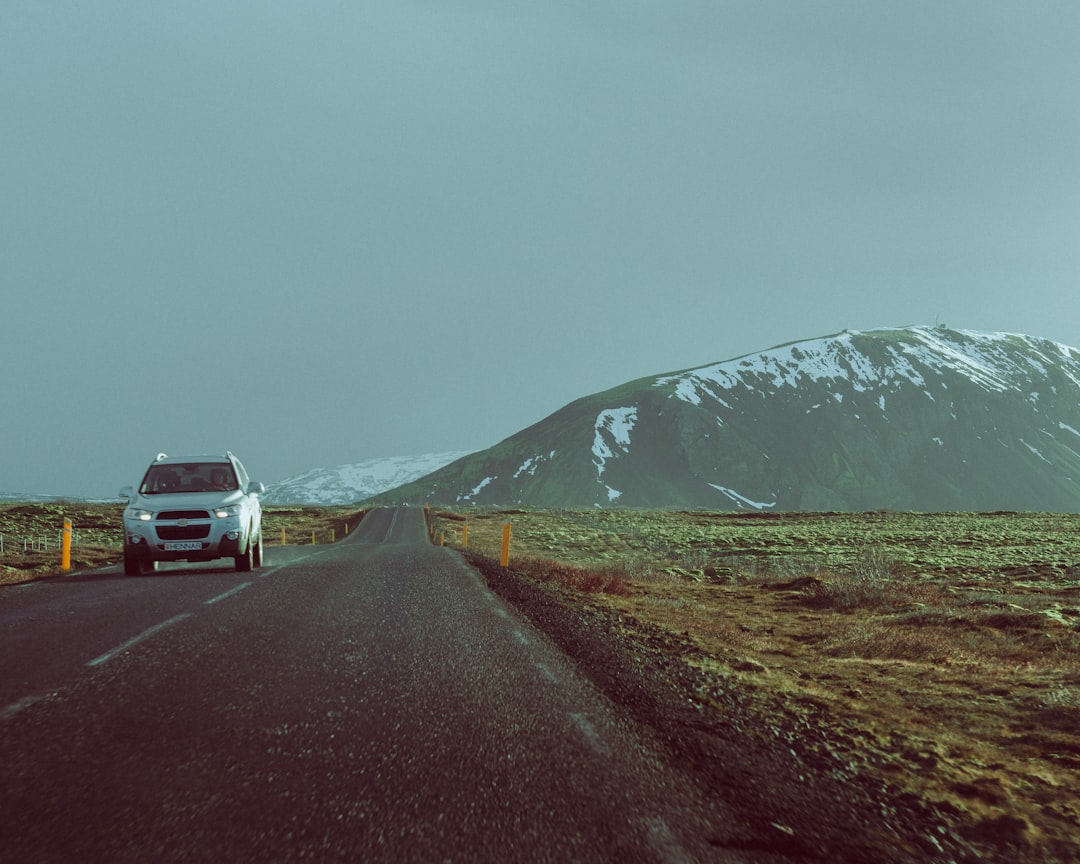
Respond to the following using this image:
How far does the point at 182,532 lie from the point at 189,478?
150 cm

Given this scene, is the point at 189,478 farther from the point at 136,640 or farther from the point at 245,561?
the point at 136,640

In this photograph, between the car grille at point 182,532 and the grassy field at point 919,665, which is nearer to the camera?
the grassy field at point 919,665

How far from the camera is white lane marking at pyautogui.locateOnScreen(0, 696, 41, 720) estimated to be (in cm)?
493

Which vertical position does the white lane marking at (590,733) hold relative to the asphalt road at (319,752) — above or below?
below

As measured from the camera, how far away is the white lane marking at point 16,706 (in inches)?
194

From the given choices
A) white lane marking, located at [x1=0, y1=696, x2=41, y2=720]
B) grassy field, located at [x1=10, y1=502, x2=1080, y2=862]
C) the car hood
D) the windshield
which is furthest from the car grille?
white lane marking, located at [x1=0, y1=696, x2=41, y2=720]

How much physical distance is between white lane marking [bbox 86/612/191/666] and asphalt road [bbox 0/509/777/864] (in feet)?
0.09

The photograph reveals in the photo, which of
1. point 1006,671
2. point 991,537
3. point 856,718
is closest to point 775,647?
point 1006,671

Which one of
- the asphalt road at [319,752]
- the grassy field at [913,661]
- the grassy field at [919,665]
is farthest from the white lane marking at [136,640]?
the grassy field at [919,665]

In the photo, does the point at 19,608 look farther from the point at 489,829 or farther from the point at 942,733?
the point at 942,733

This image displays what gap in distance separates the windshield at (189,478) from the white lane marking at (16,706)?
10465 millimetres

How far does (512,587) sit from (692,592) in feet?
18.7

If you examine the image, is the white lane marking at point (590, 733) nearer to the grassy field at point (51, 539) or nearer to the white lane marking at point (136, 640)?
the white lane marking at point (136, 640)

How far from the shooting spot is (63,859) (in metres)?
2.97
